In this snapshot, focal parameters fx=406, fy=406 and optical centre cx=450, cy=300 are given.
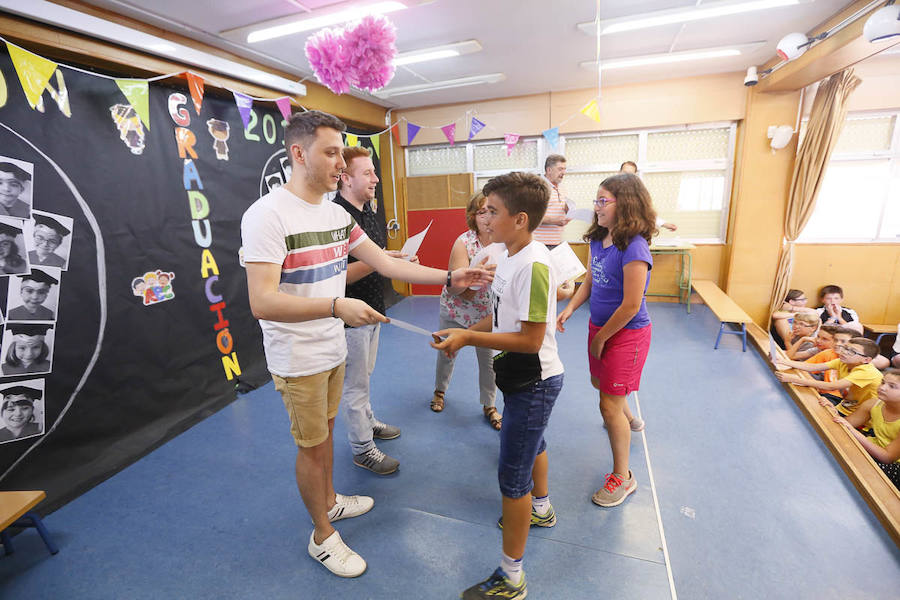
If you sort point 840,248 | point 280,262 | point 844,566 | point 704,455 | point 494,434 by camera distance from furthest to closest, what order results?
point 840,248, point 494,434, point 704,455, point 844,566, point 280,262

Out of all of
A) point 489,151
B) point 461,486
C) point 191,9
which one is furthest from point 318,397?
point 489,151

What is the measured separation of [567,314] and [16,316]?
2.91 meters

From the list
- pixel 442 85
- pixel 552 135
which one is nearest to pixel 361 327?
pixel 442 85

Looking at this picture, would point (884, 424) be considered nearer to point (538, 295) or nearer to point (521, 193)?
point (538, 295)

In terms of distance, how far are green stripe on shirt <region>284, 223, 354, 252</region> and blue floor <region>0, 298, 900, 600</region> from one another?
134 centimetres

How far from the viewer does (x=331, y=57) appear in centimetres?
249

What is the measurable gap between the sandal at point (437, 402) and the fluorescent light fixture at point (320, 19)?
2.66 meters

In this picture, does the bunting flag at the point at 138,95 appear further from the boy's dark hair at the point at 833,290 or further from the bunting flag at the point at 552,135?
the boy's dark hair at the point at 833,290

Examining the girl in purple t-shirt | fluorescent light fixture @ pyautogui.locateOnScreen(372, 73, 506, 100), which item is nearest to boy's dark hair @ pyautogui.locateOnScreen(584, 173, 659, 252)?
the girl in purple t-shirt

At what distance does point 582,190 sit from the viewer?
5.95 m

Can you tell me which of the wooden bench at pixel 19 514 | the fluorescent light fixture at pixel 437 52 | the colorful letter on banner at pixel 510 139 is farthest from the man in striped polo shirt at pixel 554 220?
the wooden bench at pixel 19 514

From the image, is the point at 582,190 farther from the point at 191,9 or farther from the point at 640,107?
the point at 191,9

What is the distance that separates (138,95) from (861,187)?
7538 millimetres

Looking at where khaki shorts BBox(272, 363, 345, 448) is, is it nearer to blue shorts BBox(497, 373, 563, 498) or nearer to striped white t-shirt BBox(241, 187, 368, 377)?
striped white t-shirt BBox(241, 187, 368, 377)
